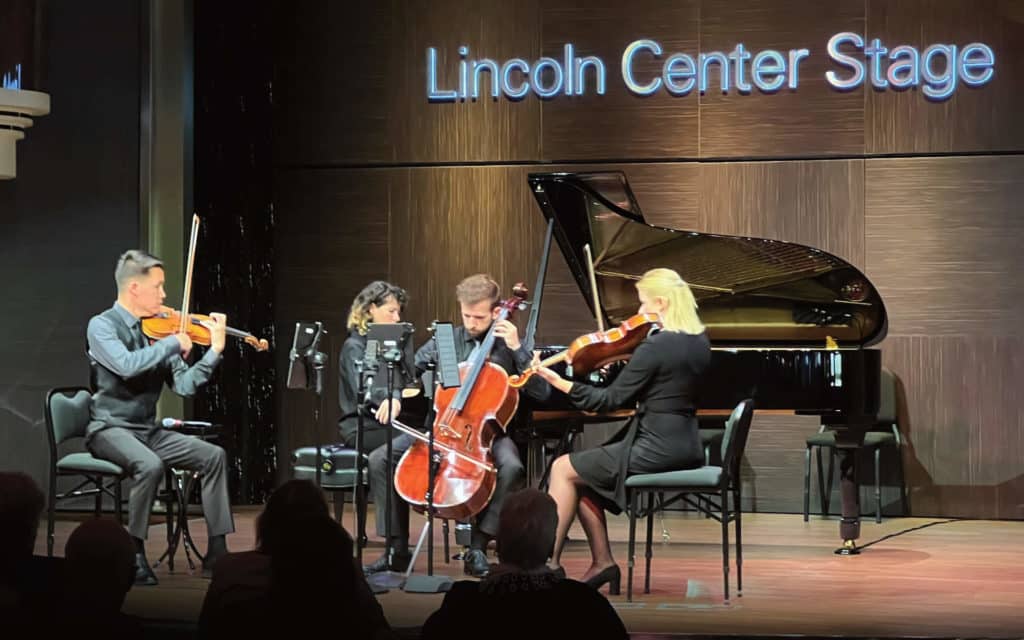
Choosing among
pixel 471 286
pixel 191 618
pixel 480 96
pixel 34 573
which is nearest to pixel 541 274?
pixel 471 286

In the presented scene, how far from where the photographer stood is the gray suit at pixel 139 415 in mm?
6062

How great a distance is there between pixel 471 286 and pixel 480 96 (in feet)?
9.78

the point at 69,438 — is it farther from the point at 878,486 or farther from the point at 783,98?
the point at 783,98

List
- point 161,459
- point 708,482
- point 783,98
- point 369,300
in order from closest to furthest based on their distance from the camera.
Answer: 1. point 708,482
2. point 161,459
3. point 369,300
4. point 783,98

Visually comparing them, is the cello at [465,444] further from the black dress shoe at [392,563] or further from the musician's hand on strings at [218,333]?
the musician's hand on strings at [218,333]

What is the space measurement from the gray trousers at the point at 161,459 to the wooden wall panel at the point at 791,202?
12.4 feet

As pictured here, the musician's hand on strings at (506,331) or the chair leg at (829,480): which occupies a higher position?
the musician's hand on strings at (506,331)

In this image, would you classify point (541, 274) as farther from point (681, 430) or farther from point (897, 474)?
point (897, 474)

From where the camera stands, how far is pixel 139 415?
621 cm

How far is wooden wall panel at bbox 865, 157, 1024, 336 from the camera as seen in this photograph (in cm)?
844

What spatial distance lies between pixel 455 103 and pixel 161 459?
373cm

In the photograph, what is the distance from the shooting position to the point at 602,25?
8.88 metres

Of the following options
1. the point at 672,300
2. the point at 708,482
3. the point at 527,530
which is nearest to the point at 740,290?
the point at 672,300

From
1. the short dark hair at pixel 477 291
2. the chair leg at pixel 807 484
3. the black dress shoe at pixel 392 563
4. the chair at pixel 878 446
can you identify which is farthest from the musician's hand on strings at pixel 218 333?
the chair leg at pixel 807 484
